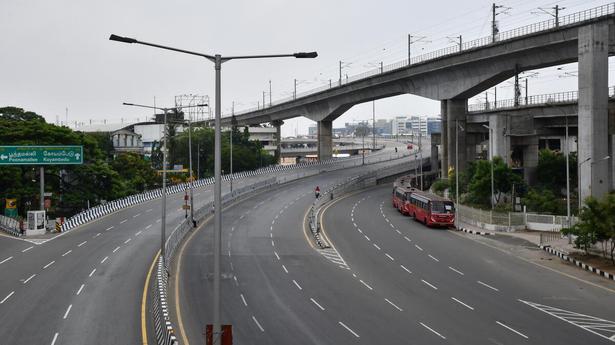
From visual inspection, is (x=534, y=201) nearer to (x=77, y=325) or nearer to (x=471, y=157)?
(x=471, y=157)

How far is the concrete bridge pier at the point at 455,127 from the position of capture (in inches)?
3147

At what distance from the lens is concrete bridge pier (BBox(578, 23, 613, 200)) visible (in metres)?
52.4

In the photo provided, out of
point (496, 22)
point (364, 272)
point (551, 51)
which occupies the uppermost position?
point (496, 22)

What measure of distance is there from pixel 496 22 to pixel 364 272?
4509 centimetres

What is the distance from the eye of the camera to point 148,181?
9950 centimetres

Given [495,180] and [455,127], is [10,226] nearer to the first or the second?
[495,180]

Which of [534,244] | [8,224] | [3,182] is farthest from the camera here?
[3,182]

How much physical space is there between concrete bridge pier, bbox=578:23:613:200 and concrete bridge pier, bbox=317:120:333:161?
225 feet

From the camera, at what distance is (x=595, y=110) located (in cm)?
5250

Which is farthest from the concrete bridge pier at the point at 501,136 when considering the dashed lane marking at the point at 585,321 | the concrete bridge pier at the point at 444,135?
the dashed lane marking at the point at 585,321

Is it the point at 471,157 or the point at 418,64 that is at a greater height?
the point at 418,64

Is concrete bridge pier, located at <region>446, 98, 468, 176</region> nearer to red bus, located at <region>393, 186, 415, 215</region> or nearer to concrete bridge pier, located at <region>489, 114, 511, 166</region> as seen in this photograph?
concrete bridge pier, located at <region>489, 114, 511, 166</region>

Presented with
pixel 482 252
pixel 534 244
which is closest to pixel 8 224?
pixel 482 252

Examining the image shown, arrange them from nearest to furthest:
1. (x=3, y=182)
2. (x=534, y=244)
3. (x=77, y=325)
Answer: (x=77, y=325)
(x=534, y=244)
(x=3, y=182)
